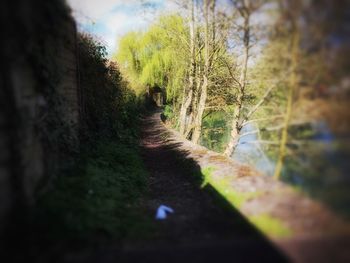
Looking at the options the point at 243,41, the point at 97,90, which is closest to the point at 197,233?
the point at 243,41

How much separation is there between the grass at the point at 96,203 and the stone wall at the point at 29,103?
0.34 m

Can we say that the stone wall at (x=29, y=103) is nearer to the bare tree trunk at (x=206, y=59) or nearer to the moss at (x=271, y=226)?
the moss at (x=271, y=226)

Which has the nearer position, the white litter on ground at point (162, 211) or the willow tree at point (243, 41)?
the white litter on ground at point (162, 211)

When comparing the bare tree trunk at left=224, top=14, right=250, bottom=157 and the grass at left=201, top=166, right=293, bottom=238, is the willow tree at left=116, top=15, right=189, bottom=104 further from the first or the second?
the grass at left=201, top=166, right=293, bottom=238

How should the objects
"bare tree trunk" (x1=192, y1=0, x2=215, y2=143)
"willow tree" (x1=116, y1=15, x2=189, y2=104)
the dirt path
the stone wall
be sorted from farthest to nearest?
"willow tree" (x1=116, y1=15, x2=189, y2=104) < "bare tree trunk" (x1=192, y1=0, x2=215, y2=143) < the dirt path < the stone wall

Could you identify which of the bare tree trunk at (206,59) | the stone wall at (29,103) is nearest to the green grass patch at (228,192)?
the stone wall at (29,103)

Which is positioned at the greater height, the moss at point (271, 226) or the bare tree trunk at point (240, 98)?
the bare tree trunk at point (240, 98)

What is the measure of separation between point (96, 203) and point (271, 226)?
2.77m

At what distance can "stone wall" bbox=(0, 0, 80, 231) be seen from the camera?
11.2ft

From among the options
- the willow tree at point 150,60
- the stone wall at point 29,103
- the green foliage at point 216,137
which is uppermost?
the willow tree at point 150,60

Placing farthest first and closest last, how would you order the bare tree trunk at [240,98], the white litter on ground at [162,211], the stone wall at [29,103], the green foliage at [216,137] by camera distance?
the green foliage at [216,137] → the bare tree trunk at [240,98] → the white litter on ground at [162,211] → the stone wall at [29,103]

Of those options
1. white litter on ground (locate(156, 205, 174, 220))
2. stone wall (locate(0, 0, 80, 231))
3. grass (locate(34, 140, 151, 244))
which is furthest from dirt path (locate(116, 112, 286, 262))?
stone wall (locate(0, 0, 80, 231))

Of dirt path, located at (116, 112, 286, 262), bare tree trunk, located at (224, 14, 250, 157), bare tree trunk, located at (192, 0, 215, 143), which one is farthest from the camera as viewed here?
bare tree trunk, located at (192, 0, 215, 143)

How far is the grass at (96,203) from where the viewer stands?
3.79m
